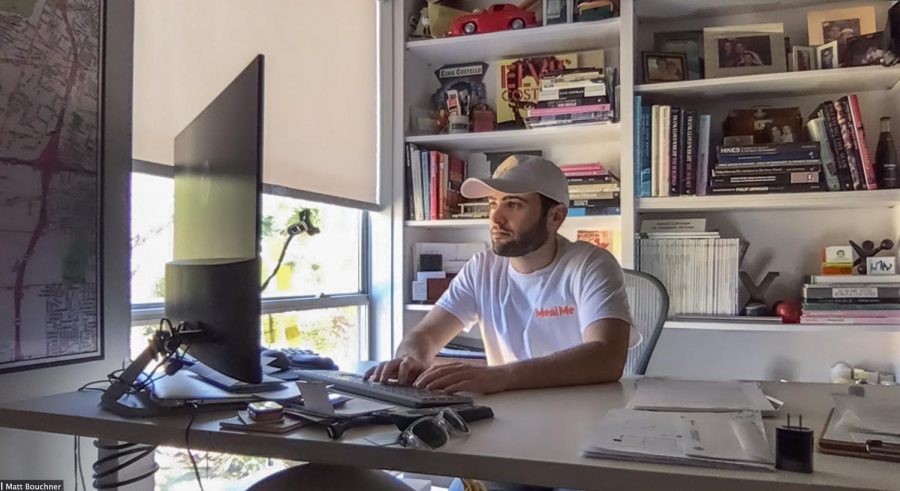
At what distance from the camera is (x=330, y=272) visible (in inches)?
108

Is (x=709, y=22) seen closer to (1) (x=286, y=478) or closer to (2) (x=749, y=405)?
(2) (x=749, y=405)

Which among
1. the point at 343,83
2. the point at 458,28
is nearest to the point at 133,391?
the point at 343,83

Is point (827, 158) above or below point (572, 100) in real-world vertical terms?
below

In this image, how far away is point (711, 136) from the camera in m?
2.67

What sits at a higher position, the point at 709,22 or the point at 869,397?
the point at 709,22

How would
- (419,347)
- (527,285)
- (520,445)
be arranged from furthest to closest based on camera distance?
(527,285), (419,347), (520,445)

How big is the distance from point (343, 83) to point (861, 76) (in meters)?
1.84

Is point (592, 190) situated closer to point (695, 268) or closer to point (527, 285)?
point (695, 268)

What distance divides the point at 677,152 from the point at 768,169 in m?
0.30

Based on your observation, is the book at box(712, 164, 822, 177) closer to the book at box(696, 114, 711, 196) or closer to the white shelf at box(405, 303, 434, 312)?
the book at box(696, 114, 711, 196)

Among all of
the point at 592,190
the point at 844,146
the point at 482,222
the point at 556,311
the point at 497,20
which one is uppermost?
the point at 497,20

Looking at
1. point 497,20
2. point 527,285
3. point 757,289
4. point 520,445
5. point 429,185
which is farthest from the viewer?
point 429,185

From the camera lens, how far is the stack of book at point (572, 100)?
2.62 metres

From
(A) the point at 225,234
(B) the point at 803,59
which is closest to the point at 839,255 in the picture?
(B) the point at 803,59
